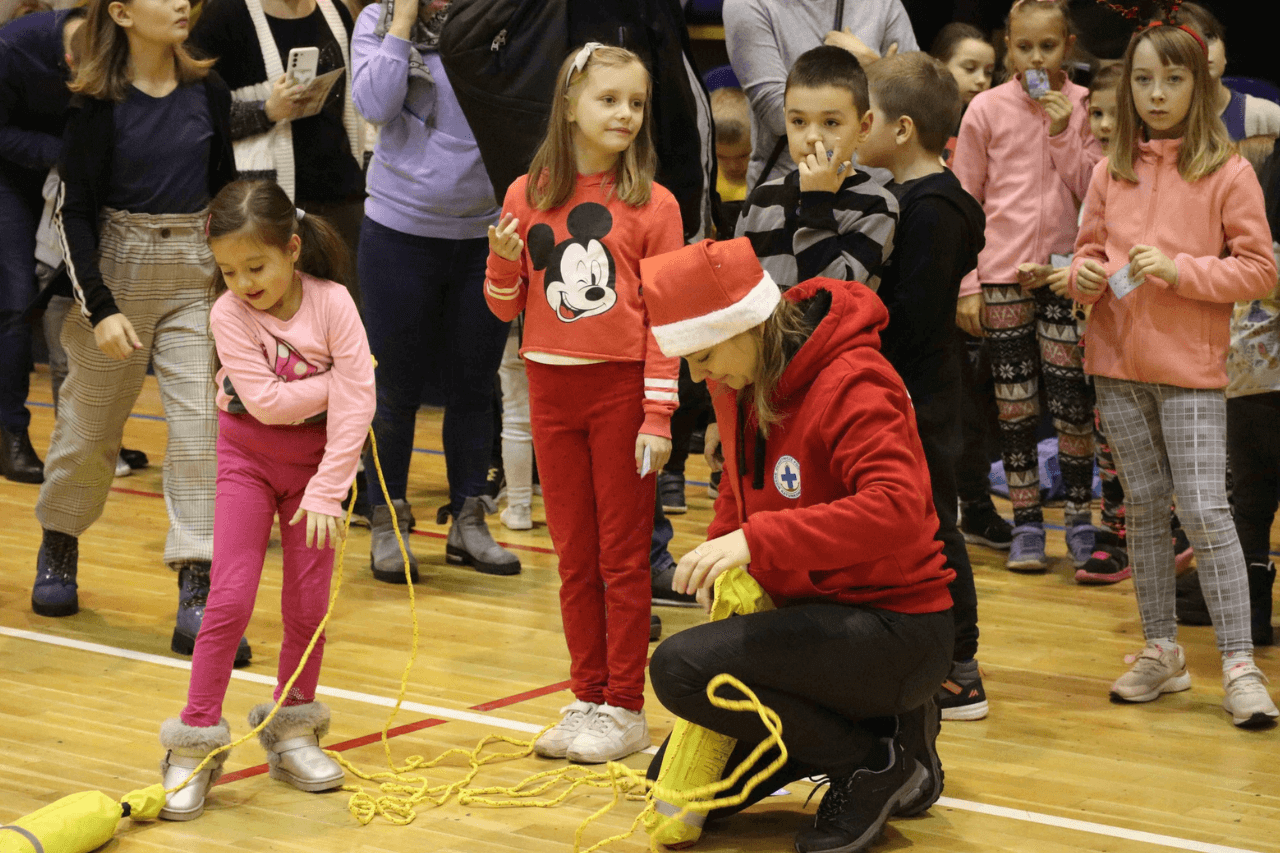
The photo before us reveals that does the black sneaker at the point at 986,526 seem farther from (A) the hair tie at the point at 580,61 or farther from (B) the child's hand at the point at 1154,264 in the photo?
(A) the hair tie at the point at 580,61

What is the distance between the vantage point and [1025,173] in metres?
4.59

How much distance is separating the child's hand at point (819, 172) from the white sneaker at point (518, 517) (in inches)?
93.1

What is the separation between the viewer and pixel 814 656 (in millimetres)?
2430


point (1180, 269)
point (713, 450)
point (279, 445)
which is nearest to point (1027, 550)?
point (1180, 269)

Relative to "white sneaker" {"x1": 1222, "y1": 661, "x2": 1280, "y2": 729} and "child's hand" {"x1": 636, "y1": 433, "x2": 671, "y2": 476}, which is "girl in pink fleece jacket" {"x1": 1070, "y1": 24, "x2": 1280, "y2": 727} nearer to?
"white sneaker" {"x1": 1222, "y1": 661, "x2": 1280, "y2": 729}

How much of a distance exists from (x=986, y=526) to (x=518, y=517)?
5.30ft

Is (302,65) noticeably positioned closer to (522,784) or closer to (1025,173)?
(1025,173)

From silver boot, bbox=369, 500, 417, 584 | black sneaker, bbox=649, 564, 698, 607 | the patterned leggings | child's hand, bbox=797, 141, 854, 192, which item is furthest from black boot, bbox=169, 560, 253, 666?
the patterned leggings

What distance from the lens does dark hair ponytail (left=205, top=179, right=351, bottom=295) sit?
275 cm

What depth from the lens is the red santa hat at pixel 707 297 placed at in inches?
94.9

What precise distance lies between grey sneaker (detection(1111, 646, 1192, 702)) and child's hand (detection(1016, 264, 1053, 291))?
1234mm

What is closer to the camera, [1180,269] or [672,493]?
[1180,269]

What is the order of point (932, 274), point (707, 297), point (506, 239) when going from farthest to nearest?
point (932, 274), point (506, 239), point (707, 297)

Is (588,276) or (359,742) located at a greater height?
(588,276)
